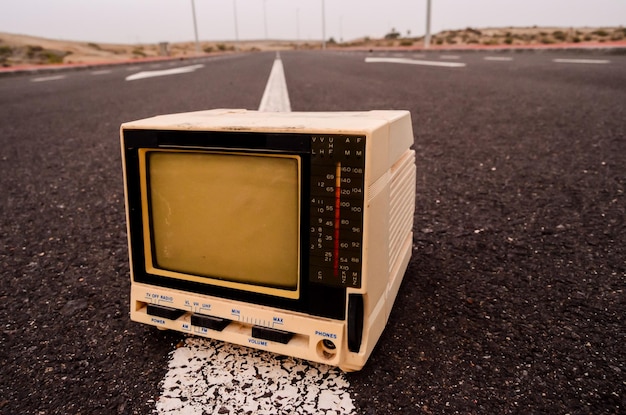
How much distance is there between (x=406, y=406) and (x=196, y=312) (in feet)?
1.78

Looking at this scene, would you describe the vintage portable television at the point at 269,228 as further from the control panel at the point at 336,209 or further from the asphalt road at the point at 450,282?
the asphalt road at the point at 450,282

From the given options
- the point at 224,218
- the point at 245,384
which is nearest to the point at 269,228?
the point at 224,218

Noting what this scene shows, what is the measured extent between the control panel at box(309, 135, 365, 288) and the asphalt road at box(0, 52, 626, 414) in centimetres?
27

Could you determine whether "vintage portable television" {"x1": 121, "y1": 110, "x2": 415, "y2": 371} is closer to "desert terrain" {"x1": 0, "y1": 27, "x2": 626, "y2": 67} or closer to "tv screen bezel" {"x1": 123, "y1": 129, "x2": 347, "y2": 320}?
"tv screen bezel" {"x1": 123, "y1": 129, "x2": 347, "y2": 320}

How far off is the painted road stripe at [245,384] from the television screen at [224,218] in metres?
0.18

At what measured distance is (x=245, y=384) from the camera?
987mm

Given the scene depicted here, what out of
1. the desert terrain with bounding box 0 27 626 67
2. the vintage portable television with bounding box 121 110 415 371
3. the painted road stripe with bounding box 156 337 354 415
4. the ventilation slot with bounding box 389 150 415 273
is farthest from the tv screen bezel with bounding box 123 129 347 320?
the desert terrain with bounding box 0 27 626 67

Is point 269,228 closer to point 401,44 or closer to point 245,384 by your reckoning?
point 245,384

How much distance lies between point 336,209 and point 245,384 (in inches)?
18.0

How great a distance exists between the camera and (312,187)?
36.0 inches

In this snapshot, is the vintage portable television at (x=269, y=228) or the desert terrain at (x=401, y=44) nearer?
the vintage portable television at (x=269, y=228)

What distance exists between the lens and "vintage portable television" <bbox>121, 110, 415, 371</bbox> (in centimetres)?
91

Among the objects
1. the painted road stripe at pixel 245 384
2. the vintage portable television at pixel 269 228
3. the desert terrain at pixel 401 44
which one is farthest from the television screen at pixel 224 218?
the desert terrain at pixel 401 44

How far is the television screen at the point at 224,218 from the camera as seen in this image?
1015 mm
